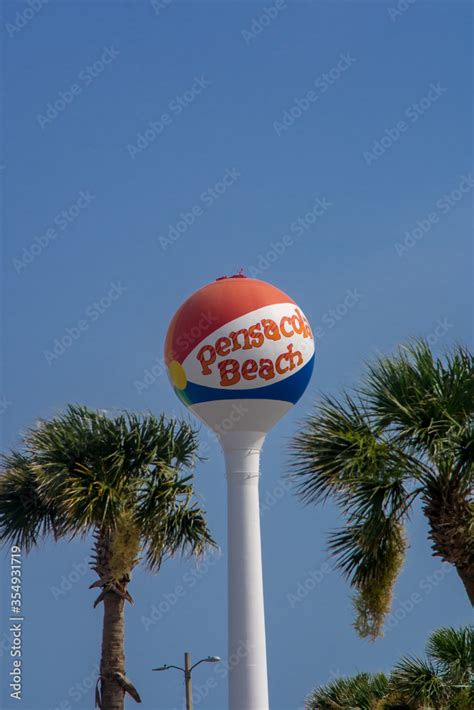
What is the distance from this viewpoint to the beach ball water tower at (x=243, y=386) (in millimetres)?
27219

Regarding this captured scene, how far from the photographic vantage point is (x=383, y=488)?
799 inches

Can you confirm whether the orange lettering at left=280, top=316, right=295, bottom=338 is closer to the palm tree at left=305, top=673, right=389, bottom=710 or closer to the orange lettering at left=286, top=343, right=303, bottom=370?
the orange lettering at left=286, top=343, right=303, bottom=370

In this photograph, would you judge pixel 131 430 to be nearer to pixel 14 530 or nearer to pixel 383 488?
pixel 14 530

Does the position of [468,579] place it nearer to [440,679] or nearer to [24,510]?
[440,679]

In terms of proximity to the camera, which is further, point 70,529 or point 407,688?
point 70,529

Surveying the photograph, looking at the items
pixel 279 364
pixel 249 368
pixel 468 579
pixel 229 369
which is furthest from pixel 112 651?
pixel 468 579

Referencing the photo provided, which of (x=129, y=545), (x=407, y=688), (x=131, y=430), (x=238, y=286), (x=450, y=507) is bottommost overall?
(x=407, y=688)

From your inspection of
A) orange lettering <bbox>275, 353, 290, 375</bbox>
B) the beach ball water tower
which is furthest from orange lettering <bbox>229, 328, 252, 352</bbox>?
orange lettering <bbox>275, 353, 290, 375</bbox>

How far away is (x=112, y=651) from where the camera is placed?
89.8ft

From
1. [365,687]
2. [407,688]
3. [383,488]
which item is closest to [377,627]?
[407,688]

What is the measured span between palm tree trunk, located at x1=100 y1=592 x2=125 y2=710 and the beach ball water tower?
7.93ft

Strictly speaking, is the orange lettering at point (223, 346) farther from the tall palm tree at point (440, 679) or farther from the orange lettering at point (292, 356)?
the tall palm tree at point (440, 679)

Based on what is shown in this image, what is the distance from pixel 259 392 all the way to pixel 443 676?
864 centimetres

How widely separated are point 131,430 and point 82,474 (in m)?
1.61
